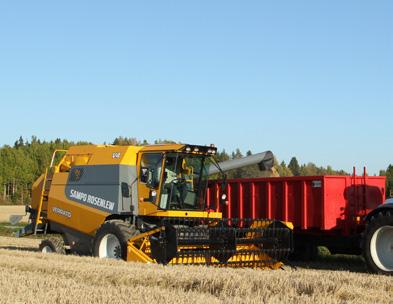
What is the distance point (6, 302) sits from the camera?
6.44 metres

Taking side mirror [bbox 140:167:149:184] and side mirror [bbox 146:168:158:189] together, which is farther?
side mirror [bbox 140:167:149:184]

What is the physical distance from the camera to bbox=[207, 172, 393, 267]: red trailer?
504 inches

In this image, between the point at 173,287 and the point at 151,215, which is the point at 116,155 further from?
the point at 173,287

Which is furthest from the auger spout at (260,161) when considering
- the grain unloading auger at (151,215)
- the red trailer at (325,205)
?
the red trailer at (325,205)

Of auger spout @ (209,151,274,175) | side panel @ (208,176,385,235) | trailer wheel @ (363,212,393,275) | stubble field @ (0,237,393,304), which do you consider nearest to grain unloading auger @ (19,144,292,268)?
side panel @ (208,176,385,235)

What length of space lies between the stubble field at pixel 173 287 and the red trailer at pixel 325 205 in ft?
13.8

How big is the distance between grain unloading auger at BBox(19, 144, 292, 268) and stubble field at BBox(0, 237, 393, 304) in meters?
2.35

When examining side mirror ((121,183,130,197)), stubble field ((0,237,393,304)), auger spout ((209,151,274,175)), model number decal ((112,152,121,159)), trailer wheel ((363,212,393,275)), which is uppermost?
auger spout ((209,151,274,175))

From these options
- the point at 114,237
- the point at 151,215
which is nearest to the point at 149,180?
the point at 151,215

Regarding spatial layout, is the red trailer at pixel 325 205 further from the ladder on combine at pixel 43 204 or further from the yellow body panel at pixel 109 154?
the ladder on combine at pixel 43 204

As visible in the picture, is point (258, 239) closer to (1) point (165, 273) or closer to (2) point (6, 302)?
(1) point (165, 273)

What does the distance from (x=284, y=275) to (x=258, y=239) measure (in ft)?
11.7

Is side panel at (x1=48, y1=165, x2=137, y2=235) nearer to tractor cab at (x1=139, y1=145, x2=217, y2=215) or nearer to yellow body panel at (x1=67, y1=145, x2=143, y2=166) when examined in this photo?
yellow body panel at (x1=67, y1=145, x2=143, y2=166)

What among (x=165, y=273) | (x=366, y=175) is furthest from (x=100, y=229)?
(x=366, y=175)
